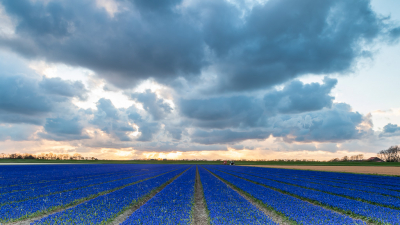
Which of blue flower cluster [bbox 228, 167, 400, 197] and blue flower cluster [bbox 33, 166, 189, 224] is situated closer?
blue flower cluster [bbox 33, 166, 189, 224]

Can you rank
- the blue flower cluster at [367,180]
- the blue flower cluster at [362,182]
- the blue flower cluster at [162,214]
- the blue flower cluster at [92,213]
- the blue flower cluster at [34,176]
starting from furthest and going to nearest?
the blue flower cluster at [367,180], the blue flower cluster at [34,176], the blue flower cluster at [362,182], the blue flower cluster at [92,213], the blue flower cluster at [162,214]

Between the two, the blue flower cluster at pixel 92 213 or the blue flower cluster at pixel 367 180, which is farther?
the blue flower cluster at pixel 367 180

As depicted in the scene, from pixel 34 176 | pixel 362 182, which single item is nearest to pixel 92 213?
pixel 34 176

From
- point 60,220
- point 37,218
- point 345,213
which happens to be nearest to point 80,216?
point 60,220

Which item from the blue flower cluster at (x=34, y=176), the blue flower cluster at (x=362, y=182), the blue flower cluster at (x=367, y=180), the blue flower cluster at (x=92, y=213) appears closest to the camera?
the blue flower cluster at (x=92, y=213)

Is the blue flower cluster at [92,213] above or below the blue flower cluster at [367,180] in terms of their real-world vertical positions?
above

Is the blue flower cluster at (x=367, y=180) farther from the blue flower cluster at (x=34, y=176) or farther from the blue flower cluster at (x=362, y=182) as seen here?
the blue flower cluster at (x=34, y=176)

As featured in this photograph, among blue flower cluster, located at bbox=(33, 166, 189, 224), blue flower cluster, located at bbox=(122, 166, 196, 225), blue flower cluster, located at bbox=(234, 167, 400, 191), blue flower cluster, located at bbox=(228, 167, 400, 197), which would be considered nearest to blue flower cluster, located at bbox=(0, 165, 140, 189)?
blue flower cluster, located at bbox=(33, 166, 189, 224)

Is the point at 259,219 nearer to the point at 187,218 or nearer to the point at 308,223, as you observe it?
the point at 308,223

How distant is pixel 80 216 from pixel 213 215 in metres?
6.44

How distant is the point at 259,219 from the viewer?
32.4 ft

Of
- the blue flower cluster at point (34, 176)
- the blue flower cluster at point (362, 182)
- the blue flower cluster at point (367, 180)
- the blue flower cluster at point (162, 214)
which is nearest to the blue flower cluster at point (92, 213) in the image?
the blue flower cluster at point (162, 214)

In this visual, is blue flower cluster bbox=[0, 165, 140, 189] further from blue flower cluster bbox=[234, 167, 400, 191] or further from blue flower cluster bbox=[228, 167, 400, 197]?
blue flower cluster bbox=[234, 167, 400, 191]

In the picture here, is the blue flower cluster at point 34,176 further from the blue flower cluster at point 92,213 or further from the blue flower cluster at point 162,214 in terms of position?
the blue flower cluster at point 162,214
